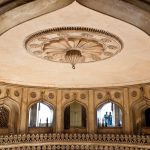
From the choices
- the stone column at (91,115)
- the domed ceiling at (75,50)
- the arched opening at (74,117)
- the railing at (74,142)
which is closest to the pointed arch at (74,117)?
the arched opening at (74,117)

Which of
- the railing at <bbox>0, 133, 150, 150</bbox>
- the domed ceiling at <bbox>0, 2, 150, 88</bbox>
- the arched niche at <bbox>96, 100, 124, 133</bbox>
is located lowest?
the railing at <bbox>0, 133, 150, 150</bbox>

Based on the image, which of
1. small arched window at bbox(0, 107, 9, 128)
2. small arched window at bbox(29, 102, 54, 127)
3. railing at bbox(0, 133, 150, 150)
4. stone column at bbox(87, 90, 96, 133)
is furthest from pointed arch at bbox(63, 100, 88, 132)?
small arched window at bbox(0, 107, 9, 128)

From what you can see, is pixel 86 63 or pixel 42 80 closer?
pixel 86 63

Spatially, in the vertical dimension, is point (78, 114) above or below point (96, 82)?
below

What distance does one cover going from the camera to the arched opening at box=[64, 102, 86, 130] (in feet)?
40.0

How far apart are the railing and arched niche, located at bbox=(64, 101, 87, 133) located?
3.44 ft

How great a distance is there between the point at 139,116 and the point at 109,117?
2083 millimetres

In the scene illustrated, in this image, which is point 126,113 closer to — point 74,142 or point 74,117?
point 74,142

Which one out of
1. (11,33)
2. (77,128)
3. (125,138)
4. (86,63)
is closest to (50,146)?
(77,128)

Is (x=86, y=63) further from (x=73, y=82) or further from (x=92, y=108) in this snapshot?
(x=92, y=108)

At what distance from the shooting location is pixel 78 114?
1259cm

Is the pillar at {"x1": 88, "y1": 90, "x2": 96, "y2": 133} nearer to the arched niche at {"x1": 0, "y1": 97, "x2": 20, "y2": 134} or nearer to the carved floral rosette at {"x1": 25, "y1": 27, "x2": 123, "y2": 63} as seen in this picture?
the arched niche at {"x1": 0, "y1": 97, "x2": 20, "y2": 134}

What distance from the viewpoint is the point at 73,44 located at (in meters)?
6.44

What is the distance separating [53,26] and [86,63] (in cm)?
306
